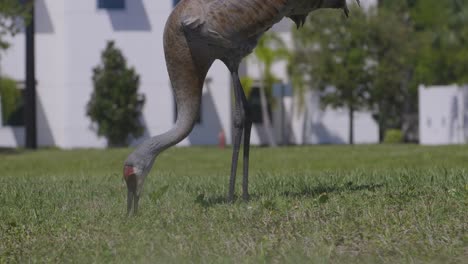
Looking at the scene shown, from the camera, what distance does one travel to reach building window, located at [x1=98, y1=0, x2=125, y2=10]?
43844 millimetres

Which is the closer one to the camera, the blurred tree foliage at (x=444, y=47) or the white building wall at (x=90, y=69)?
the blurred tree foliage at (x=444, y=47)

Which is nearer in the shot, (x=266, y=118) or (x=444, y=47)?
(x=444, y=47)

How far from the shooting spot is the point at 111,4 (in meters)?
44.0

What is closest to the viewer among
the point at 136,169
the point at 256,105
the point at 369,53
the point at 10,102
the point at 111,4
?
the point at 136,169

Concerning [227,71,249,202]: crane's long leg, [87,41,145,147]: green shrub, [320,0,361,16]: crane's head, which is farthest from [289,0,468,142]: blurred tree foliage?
[227,71,249,202]: crane's long leg

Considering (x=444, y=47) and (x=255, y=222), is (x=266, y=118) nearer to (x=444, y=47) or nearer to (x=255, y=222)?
(x=444, y=47)

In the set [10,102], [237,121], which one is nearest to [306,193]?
[237,121]

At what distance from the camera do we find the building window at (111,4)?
43.8 metres

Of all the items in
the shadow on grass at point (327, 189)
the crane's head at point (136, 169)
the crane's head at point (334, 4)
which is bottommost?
the shadow on grass at point (327, 189)

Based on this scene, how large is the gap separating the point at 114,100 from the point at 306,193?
3212 cm

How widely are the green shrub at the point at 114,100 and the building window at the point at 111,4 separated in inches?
70.6

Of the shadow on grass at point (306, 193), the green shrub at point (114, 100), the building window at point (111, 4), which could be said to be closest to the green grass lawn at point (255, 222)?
the shadow on grass at point (306, 193)

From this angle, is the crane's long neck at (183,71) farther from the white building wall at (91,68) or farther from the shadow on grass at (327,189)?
the white building wall at (91,68)

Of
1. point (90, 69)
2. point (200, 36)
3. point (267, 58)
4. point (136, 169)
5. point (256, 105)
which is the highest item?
point (267, 58)
